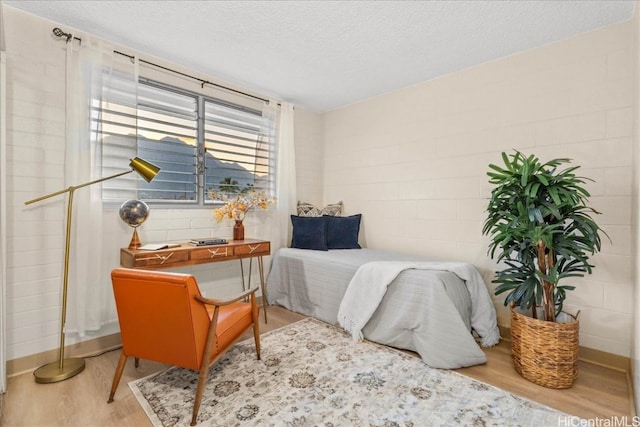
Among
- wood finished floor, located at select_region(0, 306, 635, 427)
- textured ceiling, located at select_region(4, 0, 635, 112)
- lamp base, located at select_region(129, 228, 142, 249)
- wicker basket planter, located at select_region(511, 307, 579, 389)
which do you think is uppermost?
textured ceiling, located at select_region(4, 0, 635, 112)

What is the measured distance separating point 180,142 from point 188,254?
→ 1.20 meters

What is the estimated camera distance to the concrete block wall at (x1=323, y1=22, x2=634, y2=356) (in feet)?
7.62

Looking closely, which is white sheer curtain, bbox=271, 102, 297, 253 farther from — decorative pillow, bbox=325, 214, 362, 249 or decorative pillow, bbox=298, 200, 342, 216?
decorative pillow, bbox=325, 214, 362, 249

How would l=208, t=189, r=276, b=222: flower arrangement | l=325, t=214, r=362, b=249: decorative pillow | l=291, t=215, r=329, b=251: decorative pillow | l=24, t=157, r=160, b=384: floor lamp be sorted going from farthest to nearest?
l=325, t=214, r=362, b=249: decorative pillow, l=291, t=215, r=329, b=251: decorative pillow, l=208, t=189, r=276, b=222: flower arrangement, l=24, t=157, r=160, b=384: floor lamp

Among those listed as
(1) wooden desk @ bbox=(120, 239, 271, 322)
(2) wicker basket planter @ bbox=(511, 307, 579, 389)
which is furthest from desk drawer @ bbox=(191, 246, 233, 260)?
(2) wicker basket planter @ bbox=(511, 307, 579, 389)

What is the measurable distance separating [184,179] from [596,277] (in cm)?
361

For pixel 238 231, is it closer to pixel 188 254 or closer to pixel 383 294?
pixel 188 254

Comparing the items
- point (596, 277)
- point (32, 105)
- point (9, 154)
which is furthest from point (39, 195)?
point (596, 277)

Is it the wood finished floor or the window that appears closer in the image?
the wood finished floor

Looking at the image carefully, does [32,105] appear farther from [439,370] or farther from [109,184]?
[439,370]

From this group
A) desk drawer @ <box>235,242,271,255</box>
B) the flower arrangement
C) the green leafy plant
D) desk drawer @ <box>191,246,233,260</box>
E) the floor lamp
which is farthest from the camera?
the flower arrangement

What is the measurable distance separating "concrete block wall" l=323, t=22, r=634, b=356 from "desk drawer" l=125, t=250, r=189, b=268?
2.23m

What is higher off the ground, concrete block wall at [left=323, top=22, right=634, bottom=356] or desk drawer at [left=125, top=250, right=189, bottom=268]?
concrete block wall at [left=323, top=22, right=634, bottom=356]

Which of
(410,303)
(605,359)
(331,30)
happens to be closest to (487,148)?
(410,303)
